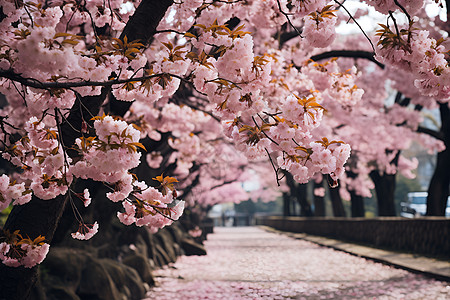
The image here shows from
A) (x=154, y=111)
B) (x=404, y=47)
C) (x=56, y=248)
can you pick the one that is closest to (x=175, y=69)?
(x=404, y=47)

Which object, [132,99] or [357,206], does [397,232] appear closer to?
[357,206]

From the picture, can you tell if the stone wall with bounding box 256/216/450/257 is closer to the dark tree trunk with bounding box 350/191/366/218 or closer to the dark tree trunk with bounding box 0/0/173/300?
the dark tree trunk with bounding box 350/191/366/218

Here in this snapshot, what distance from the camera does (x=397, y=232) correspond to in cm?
1452

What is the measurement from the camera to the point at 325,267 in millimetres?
12016

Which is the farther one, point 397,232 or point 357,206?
point 357,206

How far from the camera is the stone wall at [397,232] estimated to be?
11570mm

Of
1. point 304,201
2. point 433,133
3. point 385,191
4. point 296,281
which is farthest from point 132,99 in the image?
point 304,201

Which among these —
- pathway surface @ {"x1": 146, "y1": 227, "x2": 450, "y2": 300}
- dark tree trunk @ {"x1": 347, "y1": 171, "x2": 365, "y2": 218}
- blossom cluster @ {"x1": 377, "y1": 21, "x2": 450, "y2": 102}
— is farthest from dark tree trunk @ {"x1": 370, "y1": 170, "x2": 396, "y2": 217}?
blossom cluster @ {"x1": 377, "y1": 21, "x2": 450, "y2": 102}

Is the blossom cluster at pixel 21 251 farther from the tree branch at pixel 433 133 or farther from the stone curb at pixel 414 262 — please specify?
the tree branch at pixel 433 133

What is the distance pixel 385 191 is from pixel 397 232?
5.51 m

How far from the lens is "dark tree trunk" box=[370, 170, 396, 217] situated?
767 inches

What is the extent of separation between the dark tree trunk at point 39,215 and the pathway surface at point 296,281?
430 cm

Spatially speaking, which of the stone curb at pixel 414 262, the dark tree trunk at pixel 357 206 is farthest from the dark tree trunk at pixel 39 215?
the dark tree trunk at pixel 357 206

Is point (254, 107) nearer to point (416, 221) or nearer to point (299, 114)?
point (299, 114)
